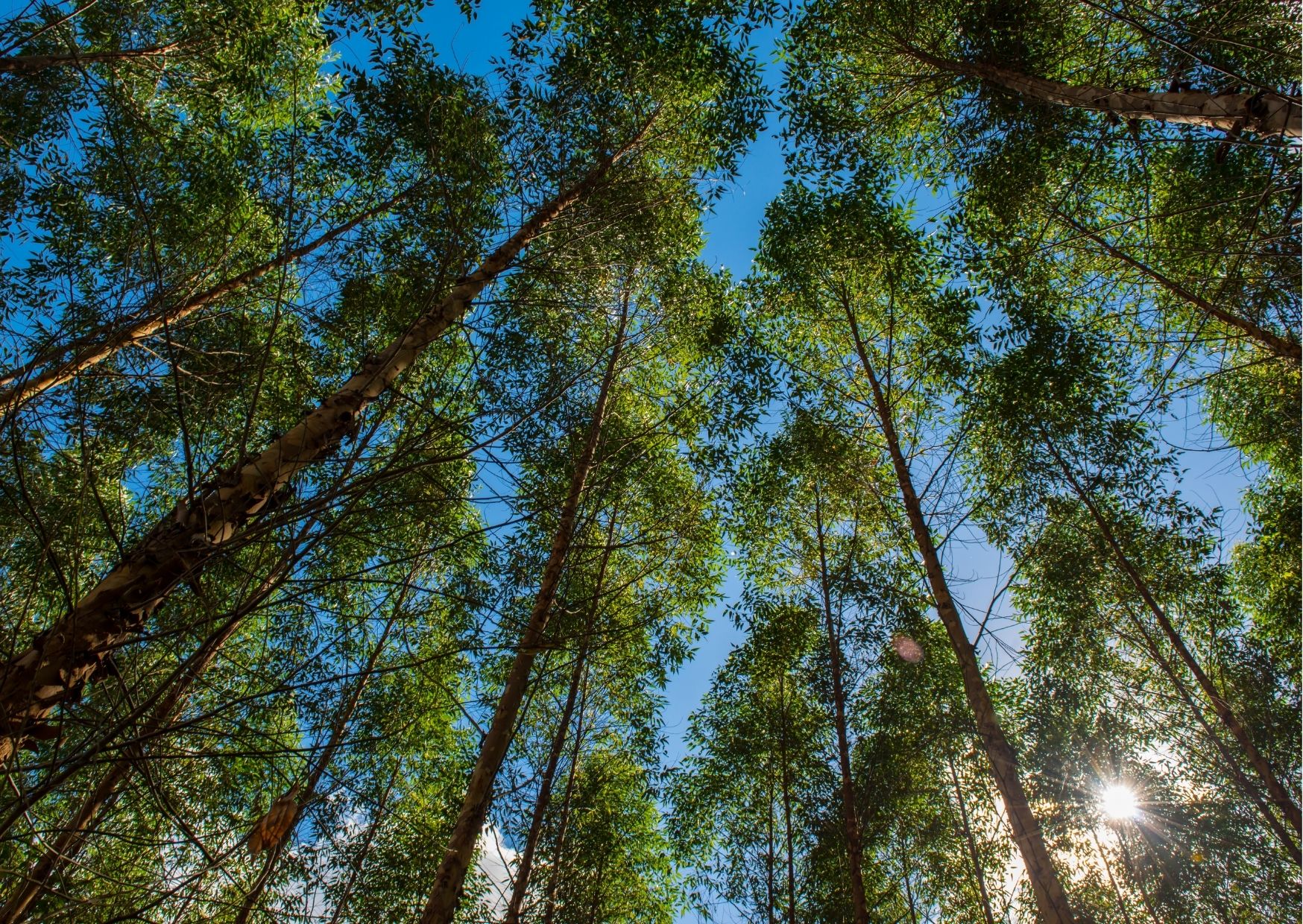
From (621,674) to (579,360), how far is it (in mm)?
3219

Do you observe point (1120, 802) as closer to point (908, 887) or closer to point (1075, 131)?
point (908, 887)

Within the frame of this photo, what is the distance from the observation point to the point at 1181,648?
6.11 meters

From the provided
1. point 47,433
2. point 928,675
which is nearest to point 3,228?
point 47,433

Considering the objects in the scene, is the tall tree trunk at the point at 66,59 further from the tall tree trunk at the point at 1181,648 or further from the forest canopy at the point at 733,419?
the tall tree trunk at the point at 1181,648

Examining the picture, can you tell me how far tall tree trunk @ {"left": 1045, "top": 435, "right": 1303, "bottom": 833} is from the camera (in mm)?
5655

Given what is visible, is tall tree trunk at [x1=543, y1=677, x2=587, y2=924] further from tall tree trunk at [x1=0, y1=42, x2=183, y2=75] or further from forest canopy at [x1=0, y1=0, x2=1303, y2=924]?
tall tree trunk at [x1=0, y1=42, x2=183, y2=75]

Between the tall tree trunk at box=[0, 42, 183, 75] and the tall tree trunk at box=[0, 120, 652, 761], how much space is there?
288 centimetres

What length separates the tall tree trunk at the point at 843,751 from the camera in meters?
5.37

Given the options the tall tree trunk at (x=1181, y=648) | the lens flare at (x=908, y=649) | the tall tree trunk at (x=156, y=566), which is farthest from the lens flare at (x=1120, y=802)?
the tall tree trunk at (x=156, y=566)

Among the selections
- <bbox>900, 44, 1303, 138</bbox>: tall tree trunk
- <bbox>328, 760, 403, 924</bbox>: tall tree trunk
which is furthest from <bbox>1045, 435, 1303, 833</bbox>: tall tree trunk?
<bbox>328, 760, 403, 924</bbox>: tall tree trunk

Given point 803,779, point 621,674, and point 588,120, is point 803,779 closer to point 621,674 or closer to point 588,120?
point 621,674

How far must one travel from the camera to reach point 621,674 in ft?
20.4

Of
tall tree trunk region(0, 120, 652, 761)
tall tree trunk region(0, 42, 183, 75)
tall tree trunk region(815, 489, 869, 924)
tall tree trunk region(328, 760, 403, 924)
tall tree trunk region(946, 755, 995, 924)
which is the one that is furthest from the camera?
tall tree trunk region(946, 755, 995, 924)

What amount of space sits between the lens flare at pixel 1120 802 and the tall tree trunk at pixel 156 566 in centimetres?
1144
